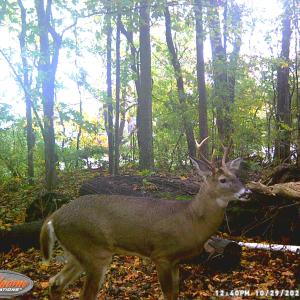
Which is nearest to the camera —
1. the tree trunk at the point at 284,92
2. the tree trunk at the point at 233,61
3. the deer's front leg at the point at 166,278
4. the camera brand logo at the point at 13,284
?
the deer's front leg at the point at 166,278

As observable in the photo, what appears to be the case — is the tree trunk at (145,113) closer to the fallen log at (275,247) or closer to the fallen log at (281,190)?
the fallen log at (275,247)

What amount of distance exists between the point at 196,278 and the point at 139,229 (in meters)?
1.49

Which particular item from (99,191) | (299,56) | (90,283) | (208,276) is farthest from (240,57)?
(90,283)

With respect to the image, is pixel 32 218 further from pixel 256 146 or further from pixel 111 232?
pixel 256 146

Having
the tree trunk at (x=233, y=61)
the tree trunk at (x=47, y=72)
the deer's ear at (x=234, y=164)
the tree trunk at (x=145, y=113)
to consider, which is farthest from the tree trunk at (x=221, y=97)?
the deer's ear at (x=234, y=164)

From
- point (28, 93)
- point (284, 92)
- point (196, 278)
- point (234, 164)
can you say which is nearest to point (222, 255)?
point (196, 278)

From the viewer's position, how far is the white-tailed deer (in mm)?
4477

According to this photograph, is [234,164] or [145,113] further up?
[145,113]

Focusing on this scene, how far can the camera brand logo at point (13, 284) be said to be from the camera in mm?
5278

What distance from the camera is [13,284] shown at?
5.53m

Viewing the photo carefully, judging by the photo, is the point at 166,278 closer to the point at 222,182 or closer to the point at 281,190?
the point at 222,182
